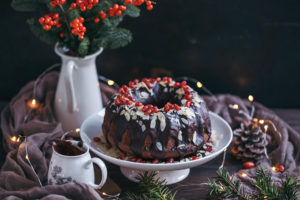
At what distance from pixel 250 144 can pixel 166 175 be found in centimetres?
31

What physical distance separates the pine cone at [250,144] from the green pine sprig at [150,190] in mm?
299

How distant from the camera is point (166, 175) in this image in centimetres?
151

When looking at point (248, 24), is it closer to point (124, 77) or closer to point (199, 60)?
point (199, 60)

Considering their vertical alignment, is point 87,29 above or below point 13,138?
above

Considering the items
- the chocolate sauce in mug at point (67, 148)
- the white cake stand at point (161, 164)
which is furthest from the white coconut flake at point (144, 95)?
the chocolate sauce in mug at point (67, 148)

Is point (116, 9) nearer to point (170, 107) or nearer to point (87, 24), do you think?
point (87, 24)

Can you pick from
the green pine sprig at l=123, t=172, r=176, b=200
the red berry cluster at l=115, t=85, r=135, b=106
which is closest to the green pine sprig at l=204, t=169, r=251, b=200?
the green pine sprig at l=123, t=172, r=176, b=200

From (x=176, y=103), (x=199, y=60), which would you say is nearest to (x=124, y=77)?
(x=199, y=60)

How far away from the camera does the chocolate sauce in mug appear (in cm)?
141

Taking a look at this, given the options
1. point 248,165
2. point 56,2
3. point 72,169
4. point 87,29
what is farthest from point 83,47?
point 248,165

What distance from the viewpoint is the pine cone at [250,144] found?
162 centimetres

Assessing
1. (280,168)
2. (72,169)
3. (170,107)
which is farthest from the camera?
(280,168)

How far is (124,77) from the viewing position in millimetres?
2074

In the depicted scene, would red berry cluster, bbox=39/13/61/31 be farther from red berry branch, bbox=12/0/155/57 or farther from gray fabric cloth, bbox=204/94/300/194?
gray fabric cloth, bbox=204/94/300/194
